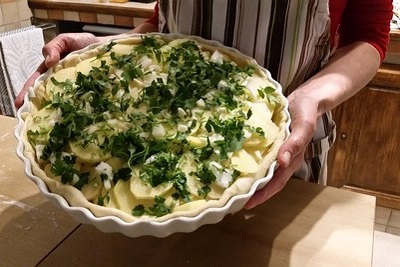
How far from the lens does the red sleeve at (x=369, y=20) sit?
99cm

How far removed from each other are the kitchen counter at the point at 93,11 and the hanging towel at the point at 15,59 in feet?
0.90

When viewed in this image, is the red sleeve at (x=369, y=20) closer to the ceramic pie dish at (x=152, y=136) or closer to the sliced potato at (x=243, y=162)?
the ceramic pie dish at (x=152, y=136)

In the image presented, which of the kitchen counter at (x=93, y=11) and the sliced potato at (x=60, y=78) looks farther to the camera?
the kitchen counter at (x=93, y=11)

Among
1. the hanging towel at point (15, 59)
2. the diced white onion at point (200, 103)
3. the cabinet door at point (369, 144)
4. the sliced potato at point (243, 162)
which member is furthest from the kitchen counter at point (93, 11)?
the sliced potato at point (243, 162)

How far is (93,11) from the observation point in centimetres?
213

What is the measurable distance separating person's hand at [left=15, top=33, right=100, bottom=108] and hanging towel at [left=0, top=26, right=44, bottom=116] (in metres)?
1.01

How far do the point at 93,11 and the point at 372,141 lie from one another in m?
1.40

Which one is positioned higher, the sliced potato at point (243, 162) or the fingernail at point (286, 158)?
the fingernail at point (286, 158)

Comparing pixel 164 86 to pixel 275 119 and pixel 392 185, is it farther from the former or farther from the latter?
pixel 392 185

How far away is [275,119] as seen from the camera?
78 cm

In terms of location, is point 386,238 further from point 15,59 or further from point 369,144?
point 15,59

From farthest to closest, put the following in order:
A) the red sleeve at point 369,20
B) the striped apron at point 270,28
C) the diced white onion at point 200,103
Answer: the red sleeve at point 369,20, the striped apron at point 270,28, the diced white onion at point 200,103

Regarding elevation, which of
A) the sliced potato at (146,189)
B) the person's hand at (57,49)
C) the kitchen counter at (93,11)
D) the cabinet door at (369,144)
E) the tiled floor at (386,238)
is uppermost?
the person's hand at (57,49)

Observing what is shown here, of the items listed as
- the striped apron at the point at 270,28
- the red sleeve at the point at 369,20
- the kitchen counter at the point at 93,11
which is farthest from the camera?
the kitchen counter at the point at 93,11
